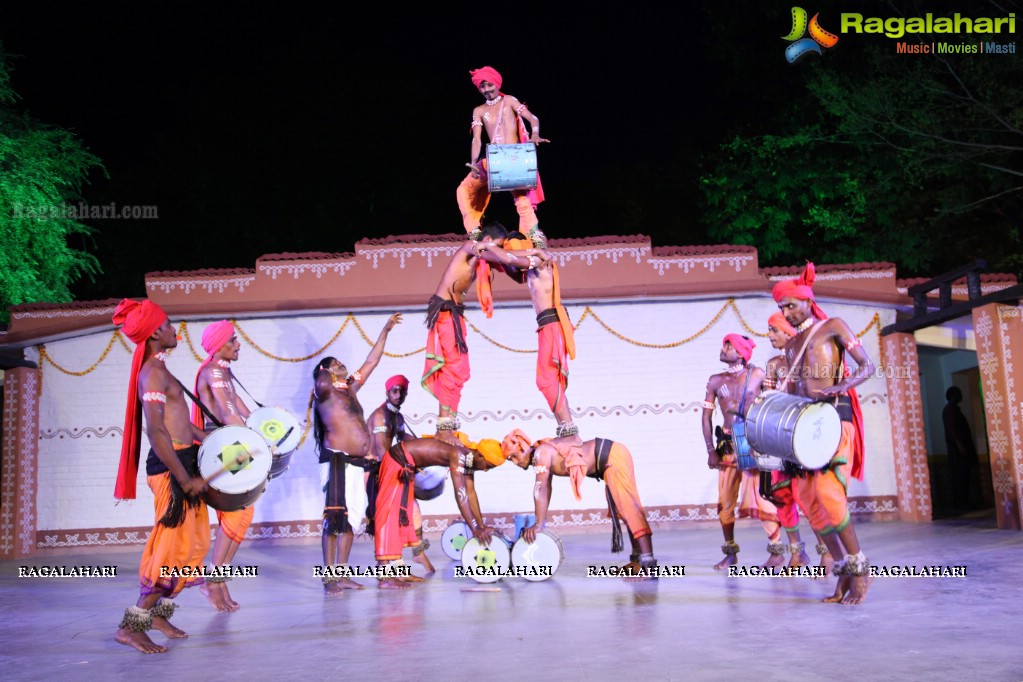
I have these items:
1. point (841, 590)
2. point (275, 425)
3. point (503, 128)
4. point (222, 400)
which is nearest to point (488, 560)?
point (275, 425)

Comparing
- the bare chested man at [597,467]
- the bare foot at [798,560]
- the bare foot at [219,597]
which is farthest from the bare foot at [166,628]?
the bare foot at [798,560]

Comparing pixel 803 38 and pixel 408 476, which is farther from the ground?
pixel 803 38

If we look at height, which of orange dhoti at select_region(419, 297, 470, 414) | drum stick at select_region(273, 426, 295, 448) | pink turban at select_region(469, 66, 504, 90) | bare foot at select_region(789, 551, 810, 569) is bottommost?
bare foot at select_region(789, 551, 810, 569)

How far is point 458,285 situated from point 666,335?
495 centimetres

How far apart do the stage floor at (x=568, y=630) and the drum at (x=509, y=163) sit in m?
3.04

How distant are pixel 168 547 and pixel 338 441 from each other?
2551 mm

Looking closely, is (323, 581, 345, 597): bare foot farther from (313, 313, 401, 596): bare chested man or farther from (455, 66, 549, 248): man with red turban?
(455, 66, 549, 248): man with red turban

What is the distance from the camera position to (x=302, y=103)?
2611 centimetres

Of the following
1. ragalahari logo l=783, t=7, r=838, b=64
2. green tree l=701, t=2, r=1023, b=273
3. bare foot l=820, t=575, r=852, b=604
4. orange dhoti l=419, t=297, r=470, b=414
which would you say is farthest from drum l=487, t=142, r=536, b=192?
ragalahari logo l=783, t=7, r=838, b=64

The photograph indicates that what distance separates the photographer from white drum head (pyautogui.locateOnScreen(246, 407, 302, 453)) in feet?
21.6

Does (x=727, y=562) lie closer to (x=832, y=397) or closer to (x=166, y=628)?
(x=832, y=397)

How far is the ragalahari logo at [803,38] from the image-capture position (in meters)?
18.0

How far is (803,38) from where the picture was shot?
1902 cm

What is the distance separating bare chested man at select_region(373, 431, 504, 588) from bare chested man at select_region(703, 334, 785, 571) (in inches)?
77.2
